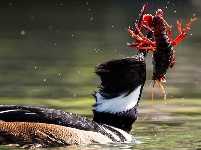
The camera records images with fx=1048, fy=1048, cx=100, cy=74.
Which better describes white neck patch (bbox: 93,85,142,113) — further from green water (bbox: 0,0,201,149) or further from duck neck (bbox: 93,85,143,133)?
green water (bbox: 0,0,201,149)

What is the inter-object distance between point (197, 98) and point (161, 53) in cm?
412

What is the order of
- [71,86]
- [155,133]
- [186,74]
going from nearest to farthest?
1. [155,133]
2. [71,86]
3. [186,74]

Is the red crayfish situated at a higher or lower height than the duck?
higher

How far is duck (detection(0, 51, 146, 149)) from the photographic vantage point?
36.7 feet

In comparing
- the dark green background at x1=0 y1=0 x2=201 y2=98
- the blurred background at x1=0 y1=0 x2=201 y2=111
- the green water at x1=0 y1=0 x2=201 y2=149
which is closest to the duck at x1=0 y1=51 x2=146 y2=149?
the green water at x1=0 y1=0 x2=201 y2=149

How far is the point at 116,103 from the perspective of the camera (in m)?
12.0

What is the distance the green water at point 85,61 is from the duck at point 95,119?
23 cm

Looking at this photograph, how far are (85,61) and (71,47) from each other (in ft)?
9.77

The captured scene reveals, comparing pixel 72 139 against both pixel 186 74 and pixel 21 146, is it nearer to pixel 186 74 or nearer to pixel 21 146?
pixel 21 146

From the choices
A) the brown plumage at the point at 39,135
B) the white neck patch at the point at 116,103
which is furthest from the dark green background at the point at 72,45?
the brown plumage at the point at 39,135

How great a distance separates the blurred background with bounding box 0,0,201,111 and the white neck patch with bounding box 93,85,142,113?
3029mm

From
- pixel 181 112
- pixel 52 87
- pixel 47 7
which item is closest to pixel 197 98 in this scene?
pixel 181 112

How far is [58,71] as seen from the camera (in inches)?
736

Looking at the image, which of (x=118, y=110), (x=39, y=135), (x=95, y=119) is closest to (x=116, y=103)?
(x=118, y=110)
